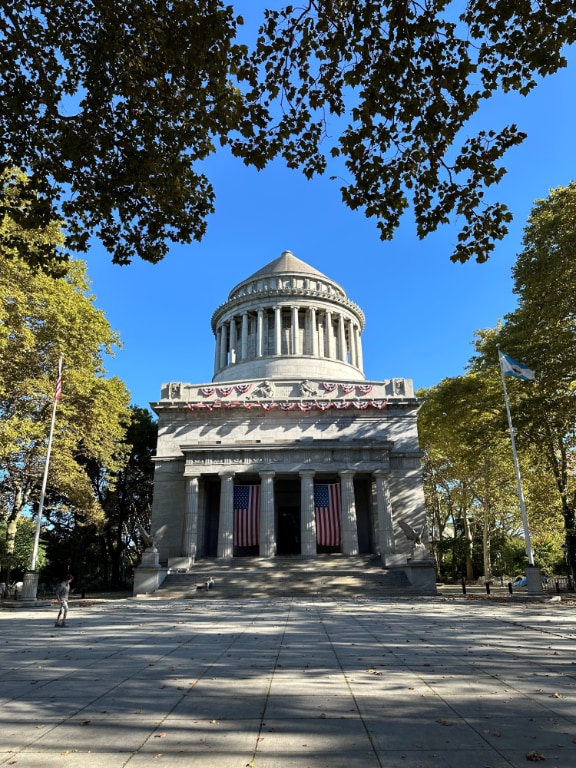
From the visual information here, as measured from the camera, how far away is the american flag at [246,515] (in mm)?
32094

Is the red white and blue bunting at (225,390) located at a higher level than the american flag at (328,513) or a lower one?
higher

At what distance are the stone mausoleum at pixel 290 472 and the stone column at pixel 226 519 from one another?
0.22ft

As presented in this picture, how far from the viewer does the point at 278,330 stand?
51.5m

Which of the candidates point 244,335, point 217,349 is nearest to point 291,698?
point 244,335

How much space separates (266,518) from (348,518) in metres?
5.33

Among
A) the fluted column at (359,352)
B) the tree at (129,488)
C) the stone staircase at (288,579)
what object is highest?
the fluted column at (359,352)

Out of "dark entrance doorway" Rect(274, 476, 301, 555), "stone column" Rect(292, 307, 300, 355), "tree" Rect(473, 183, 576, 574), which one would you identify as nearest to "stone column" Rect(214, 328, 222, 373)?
"stone column" Rect(292, 307, 300, 355)

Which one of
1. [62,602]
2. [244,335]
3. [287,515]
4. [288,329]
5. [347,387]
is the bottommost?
[62,602]

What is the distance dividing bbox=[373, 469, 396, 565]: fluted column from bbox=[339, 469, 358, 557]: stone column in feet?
5.57

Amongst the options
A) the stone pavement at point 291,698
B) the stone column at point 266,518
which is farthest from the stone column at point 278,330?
the stone pavement at point 291,698

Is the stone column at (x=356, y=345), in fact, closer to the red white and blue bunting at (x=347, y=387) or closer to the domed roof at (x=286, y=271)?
the domed roof at (x=286, y=271)

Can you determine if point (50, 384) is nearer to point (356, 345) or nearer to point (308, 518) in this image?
point (308, 518)

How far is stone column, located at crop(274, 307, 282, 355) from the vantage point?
51062 millimetres

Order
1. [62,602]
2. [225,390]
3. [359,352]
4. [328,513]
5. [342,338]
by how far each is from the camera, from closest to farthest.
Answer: [62,602]
[328,513]
[225,390]
[342,338]
[359,352]
